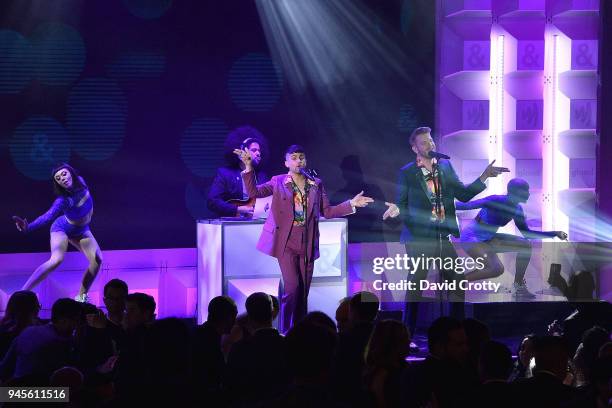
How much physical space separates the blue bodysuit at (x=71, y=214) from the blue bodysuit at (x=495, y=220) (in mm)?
3804

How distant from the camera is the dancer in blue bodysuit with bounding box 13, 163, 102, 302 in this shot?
8977mm

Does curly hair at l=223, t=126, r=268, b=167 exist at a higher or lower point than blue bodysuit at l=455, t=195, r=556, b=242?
higher

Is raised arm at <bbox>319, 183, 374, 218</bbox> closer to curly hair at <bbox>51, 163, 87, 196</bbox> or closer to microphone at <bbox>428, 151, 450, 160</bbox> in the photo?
microphone at <bbox>428, 151, 450, 160</bbox>

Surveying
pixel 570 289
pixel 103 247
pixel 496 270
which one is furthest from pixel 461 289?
pixel 103 247

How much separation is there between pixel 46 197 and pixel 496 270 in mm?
4654

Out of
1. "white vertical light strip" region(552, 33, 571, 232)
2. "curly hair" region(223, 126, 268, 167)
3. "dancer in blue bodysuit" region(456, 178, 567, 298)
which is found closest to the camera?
"dancer in blue bodysuit" region(456, 178, 567, 298)

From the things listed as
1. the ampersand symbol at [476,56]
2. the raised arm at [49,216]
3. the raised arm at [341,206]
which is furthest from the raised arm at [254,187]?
the ampersand symbol at [476,56]

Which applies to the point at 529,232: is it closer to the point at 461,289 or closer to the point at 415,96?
the point at 461,289

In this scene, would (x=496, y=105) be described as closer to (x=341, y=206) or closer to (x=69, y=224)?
(x=341, y=206)

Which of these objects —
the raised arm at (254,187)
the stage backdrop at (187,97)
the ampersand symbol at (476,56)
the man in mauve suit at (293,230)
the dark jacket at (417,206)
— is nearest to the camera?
the man in mauve suit at (293,230)

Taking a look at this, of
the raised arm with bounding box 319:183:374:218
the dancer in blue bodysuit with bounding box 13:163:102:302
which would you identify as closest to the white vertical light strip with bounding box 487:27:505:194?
the raised arm with bounding box 319:183:374:218

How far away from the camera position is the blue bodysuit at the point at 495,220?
367 inches

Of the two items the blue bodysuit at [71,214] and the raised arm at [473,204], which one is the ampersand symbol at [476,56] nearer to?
the raised arm at [473,204]

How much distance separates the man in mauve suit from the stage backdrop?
2.40 metres
